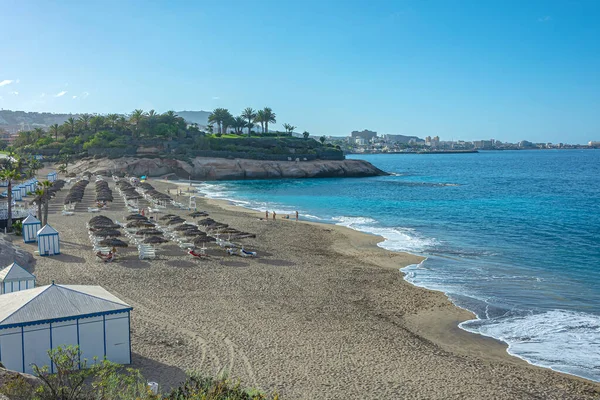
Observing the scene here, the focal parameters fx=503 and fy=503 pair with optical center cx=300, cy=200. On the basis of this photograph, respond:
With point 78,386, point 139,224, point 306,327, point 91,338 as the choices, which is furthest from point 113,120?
point 78,386

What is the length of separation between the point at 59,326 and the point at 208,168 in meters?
77.5

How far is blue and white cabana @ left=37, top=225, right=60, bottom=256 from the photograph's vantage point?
25.1 metres

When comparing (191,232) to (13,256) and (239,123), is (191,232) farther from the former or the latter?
(239,123)

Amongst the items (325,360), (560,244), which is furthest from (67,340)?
(560,244)

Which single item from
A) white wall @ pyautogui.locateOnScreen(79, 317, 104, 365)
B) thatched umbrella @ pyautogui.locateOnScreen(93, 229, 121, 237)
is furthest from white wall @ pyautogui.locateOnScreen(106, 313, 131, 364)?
thatched umbrella @ pyautogui.locateOnScreen(93, 229, 121, 237)

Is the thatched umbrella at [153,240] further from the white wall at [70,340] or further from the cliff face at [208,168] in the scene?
the cliff face at [208,168]

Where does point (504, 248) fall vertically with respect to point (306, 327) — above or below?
above

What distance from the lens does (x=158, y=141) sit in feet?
315

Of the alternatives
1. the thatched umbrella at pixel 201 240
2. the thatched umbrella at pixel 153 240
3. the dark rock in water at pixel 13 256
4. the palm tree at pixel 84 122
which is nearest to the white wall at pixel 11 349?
the dark rock in water at pixel 13 256

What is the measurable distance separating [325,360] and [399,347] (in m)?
2.66

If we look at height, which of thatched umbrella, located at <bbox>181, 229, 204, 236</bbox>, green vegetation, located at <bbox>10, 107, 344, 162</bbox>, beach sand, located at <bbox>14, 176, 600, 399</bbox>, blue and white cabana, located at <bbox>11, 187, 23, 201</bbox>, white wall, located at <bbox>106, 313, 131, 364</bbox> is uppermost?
green vegetation, located at <bbox>10, 107, 344, 162</bbox>

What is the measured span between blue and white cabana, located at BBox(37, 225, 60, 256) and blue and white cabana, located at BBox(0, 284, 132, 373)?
12.4m

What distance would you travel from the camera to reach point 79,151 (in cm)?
9750

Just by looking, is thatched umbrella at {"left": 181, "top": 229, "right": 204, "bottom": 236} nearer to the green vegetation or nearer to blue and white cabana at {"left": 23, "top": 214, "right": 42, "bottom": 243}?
blue and white cabana at {"left": 23, "top": 214, "right": 42, "bottom": 243}
